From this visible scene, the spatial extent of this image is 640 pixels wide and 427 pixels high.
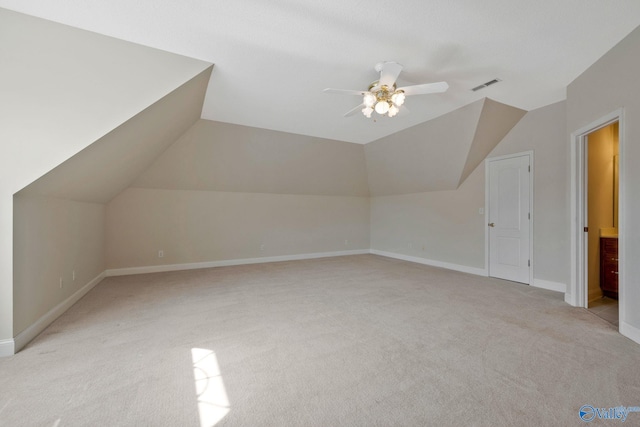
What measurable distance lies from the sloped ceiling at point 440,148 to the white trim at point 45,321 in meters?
5.52

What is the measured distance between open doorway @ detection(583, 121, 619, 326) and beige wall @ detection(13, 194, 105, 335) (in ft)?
18.7

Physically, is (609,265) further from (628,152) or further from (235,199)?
(235,199)

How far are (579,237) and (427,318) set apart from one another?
82.4 inches

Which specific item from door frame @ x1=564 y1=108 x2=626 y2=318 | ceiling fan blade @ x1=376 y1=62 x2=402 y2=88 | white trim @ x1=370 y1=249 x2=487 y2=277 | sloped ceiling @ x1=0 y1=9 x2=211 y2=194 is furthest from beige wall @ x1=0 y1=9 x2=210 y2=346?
white trim @ x1=370 y1=249 x2=487 y2=277

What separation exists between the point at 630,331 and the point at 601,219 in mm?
1660

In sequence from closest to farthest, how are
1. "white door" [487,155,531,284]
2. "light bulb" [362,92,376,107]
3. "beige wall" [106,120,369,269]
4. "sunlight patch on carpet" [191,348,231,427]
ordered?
"sunlight patch on carpet" [191,348,231,427] < "light bulb" [362,92,376,107] < "white door" [487,155,531,284] < "beige wall" [106,120,369,269]

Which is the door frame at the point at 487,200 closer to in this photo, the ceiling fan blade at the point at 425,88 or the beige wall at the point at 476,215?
the beige wall at the point at 476,215

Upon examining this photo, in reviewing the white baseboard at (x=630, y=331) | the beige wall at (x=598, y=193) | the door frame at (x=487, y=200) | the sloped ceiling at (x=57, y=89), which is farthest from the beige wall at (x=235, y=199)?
the white baseboard at (x=630, y=331)

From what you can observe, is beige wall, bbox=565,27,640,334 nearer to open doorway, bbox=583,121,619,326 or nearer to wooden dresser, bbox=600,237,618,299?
open doorway, bbox=583,121,619,326

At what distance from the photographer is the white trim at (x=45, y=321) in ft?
7.39

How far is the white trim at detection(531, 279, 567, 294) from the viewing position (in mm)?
3814

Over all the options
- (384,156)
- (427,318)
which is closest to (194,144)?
(384,156)

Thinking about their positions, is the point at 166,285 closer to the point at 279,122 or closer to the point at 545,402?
the point at 279,122

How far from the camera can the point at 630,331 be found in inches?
93.0
